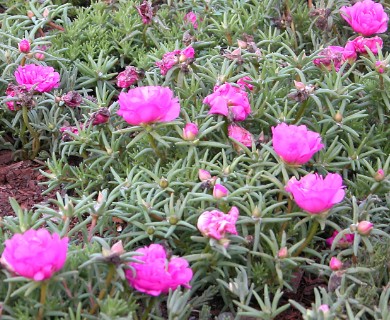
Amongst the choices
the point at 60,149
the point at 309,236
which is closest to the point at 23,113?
the point at 60,149

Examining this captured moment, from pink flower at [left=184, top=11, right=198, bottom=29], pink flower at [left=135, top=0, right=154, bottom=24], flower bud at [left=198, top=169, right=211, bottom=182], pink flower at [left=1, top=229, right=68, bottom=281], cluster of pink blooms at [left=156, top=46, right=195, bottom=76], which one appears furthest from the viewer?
pink flower at [left=184, top=11, right=198, bottom=29]

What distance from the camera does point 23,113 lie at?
2.99 m

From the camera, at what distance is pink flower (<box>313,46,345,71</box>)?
2.96m

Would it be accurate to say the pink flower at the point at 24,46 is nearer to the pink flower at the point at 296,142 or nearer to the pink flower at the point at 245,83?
the pink flower at the point at 245,83

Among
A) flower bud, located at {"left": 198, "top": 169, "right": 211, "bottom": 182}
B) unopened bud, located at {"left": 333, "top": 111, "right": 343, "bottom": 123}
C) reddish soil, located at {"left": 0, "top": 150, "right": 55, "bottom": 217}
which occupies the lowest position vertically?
reddish soil, located at {"left": 0, "top": 150, "right": 55, "bottom": 217}

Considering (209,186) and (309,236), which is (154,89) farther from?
(309,236)

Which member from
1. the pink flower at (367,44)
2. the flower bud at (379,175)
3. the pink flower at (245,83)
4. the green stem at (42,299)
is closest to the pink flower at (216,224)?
the green stem at (42,299)

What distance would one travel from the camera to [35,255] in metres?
1.84

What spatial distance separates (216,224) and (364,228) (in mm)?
505

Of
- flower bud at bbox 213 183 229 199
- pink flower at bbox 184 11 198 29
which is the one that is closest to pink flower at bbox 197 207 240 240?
flower bud at bbox 213 183 229 199

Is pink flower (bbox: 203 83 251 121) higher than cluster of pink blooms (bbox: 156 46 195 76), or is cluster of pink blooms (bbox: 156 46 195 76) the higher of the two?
cluster of pink blooms (bbox: 156 46 195 76)

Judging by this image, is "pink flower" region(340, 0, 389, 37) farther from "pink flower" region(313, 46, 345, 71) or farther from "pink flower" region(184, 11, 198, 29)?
"pink flower" region(184, 11, 198, 29)

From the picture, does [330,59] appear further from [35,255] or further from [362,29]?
[35,255]

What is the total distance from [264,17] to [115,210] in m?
1.62
